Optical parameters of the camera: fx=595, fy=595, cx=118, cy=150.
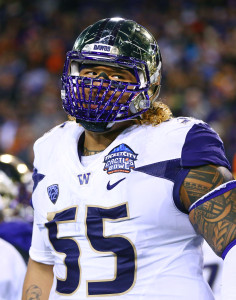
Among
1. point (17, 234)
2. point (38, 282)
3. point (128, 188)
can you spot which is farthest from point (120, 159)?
point (17, 234)

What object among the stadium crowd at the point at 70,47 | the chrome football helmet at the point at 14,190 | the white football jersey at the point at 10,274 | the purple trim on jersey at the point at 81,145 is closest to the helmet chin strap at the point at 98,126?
the purple trim on jersey at the point at 81,145

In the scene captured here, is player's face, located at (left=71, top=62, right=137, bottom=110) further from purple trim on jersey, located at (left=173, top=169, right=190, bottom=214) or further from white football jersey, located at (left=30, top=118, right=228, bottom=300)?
purple trim on jersey, located at (left=173, top=169, right=190, bottom=214)

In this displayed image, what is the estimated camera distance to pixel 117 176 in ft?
5.95

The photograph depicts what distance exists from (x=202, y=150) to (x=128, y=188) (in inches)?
9.9

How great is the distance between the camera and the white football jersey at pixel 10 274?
244cm

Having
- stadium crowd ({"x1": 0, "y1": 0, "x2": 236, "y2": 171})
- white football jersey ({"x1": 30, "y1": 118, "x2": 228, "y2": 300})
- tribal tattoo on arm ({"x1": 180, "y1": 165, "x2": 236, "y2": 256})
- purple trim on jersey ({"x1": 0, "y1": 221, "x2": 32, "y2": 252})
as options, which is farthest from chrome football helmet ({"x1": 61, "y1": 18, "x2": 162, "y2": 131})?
stadium crowd ({"x1": 0, "y1": 0, "x2": 236, "y2": 171})

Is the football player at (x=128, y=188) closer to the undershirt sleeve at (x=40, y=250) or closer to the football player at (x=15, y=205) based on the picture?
the undershirt sleeve at (x=40, y=250)

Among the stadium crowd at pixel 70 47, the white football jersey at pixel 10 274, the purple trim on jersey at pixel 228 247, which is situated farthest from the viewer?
the stadium crowd at pixel 70 47

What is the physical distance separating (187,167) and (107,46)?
506 millimetres

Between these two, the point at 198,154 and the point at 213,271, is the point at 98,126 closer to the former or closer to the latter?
the point at 198,154

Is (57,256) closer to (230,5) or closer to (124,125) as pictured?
(124,125)

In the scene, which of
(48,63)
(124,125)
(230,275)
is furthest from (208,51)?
(230,275)

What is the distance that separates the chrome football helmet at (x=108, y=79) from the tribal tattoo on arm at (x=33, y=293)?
0.62 meters

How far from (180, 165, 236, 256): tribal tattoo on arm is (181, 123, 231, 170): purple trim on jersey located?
2 centimetres
